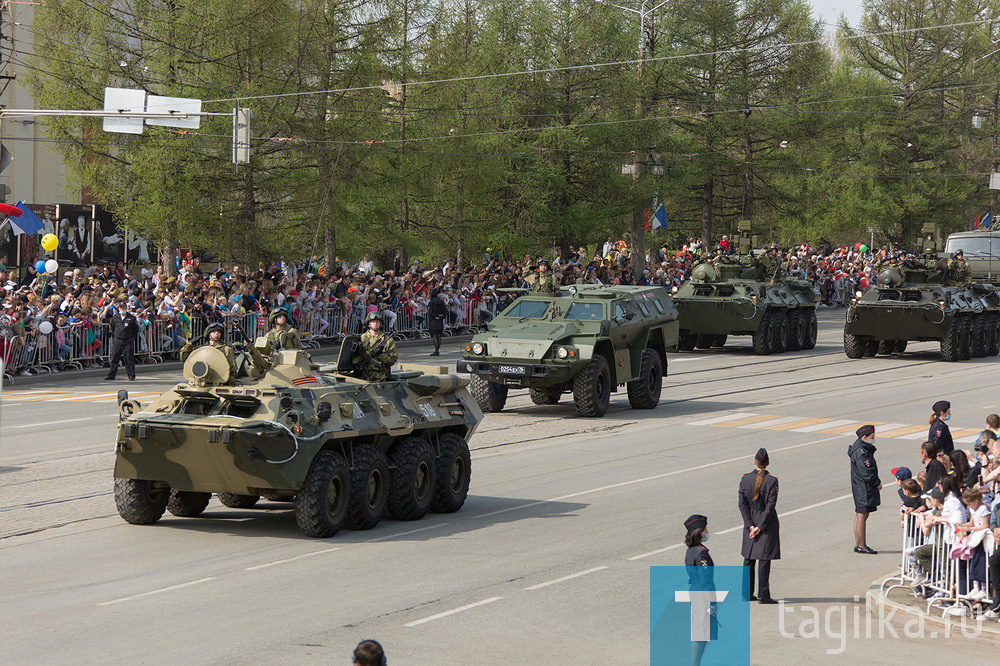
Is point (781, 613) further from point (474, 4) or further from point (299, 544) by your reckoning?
point (474, 4)

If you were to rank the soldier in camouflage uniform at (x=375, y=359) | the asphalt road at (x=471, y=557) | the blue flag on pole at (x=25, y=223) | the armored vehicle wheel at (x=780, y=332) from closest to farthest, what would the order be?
the asphalt road at (x=471, y=557)
the soldier in camouflage uniform at (x=375, y=359)
the blue flag on pole at (x=25, y=223)
the armored vehicle wheel at (x=780, y=332)

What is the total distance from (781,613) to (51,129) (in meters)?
25.6

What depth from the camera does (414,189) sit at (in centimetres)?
4025

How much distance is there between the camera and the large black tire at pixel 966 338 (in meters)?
36.0

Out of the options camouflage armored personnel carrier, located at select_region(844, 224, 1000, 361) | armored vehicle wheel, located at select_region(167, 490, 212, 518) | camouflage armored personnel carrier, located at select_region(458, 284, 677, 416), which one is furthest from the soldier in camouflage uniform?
camouflage armored personnel carrier, located at select_region(844, 224, 1000, 361)

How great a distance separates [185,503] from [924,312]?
23.8m

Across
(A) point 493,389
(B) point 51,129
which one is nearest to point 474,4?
(B) point 51,129

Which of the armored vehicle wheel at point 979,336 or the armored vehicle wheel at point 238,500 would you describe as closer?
the armored vehicle wheel at point 238,500

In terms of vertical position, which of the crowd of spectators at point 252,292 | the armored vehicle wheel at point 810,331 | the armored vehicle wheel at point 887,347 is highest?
the crowd of spectators at point 252,292

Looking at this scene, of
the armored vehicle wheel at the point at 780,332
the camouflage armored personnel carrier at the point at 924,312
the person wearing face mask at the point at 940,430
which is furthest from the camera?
the armored vehicle wheel at the point at 780,332

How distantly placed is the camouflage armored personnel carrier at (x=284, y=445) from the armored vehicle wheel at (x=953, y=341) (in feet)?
74.5

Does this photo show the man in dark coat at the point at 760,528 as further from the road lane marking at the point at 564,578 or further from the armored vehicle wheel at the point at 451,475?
the armored vehicle wheel at the point at 451,475

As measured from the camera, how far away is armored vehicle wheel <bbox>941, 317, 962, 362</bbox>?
3522 centimetres

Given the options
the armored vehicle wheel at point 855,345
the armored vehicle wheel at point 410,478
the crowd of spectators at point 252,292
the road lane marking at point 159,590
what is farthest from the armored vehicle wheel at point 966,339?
the road lane marking at point 159,590
